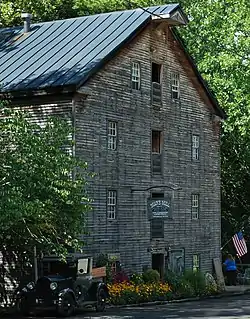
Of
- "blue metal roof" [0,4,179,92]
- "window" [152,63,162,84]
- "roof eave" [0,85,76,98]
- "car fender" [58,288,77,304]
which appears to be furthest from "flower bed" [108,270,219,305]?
"window" [152,63,162,84]

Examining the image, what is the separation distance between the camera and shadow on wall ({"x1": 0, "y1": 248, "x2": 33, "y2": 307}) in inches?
1255

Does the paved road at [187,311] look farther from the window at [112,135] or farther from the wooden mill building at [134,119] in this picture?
the window at [112,135]

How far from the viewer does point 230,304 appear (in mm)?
32594

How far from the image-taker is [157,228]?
38.1 m

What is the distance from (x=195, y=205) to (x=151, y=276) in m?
6.75

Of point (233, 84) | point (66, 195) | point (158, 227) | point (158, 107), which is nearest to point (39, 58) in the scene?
point (158, 107)

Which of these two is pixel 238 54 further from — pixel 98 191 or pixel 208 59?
pixel 98 191

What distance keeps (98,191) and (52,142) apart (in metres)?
7.79

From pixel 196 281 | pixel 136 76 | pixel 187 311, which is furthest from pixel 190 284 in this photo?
pixel 136 76

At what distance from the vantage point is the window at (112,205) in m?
35.1

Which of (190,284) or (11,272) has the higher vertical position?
(11,272)

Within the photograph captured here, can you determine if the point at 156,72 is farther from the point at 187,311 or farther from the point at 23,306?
the point at 23,306

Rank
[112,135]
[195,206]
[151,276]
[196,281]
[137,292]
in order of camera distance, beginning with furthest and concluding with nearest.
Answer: [195,206] → [196,281] → [151,276] → [112,135] → [137,292]

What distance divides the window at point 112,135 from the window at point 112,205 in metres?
1.86
